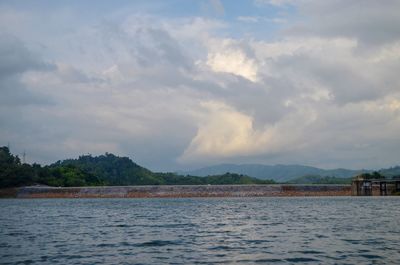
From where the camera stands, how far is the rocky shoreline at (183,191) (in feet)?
447

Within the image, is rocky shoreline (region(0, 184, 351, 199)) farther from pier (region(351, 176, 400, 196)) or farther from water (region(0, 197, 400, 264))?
water (region(0, 197, 400, 264))

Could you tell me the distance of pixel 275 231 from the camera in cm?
3397

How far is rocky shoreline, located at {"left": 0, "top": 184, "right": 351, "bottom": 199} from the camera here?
136 metres

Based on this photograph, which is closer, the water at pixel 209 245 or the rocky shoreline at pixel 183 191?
the water at pixel 209 245

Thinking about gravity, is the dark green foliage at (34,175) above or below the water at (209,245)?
above

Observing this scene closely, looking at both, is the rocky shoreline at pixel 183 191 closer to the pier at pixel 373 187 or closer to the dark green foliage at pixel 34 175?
the pier at pixel 373 187

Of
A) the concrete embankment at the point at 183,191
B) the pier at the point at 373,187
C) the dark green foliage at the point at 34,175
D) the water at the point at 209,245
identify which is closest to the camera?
the water at the point at 209,245

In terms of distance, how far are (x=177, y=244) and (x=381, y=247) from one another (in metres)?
10.0

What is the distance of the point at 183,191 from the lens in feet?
462

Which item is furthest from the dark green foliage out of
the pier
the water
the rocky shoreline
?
the water

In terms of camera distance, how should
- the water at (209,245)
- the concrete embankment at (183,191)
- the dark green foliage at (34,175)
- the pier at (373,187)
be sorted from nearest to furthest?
the water at (209,245)
the pier at (373,187)
the concrete embankment at (183,191)
the dark green foliage at (34,175)

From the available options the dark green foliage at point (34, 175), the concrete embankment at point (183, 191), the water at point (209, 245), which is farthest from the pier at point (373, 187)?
the water at point (209, 245)

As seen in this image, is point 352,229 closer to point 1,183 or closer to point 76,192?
point 76,192

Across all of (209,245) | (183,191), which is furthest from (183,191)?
(209,245)
